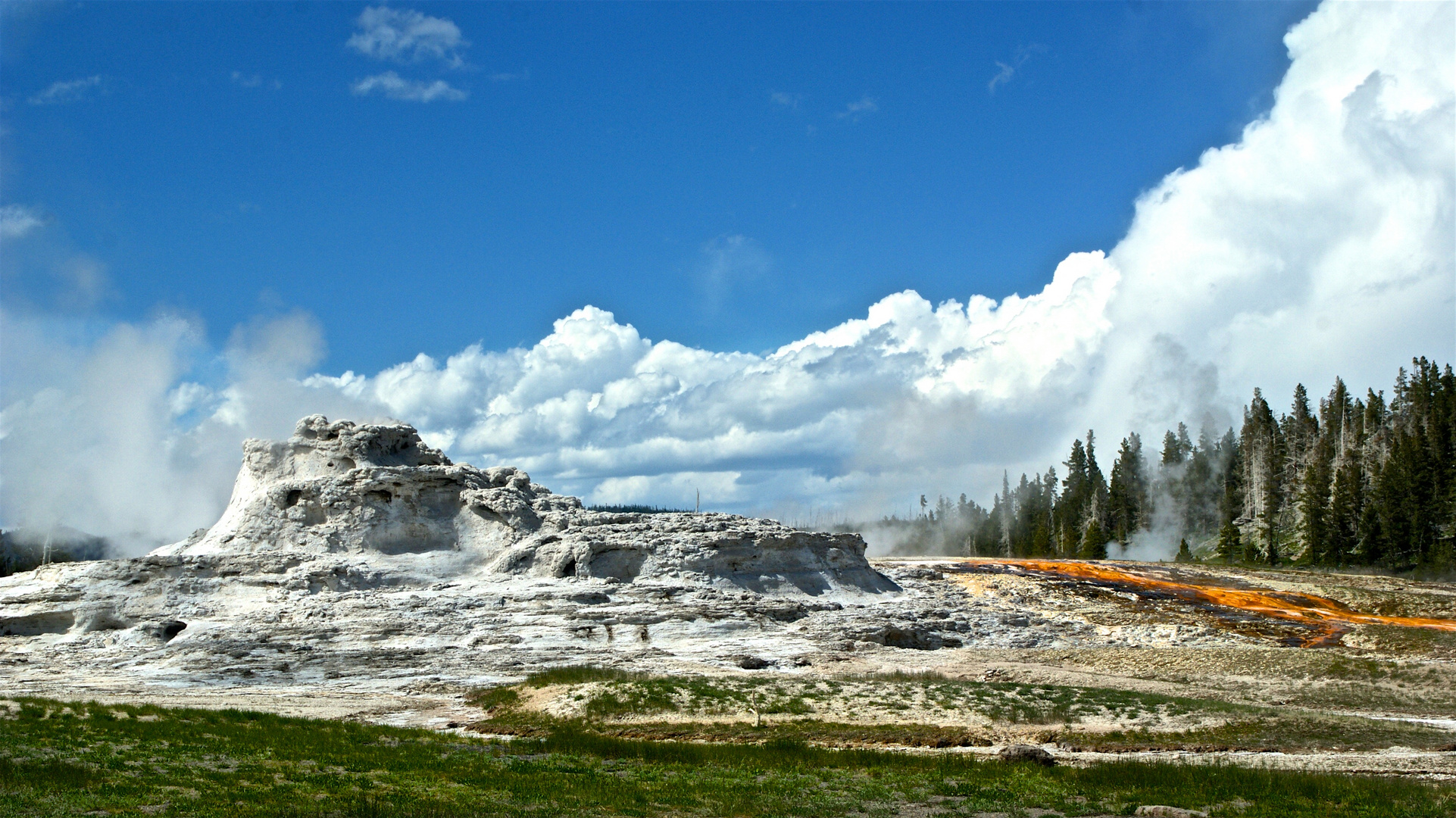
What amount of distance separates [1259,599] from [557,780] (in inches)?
1818

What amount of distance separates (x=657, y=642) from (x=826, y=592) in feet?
31.7

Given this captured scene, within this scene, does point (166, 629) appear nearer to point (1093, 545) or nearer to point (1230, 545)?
point (1093, 545)

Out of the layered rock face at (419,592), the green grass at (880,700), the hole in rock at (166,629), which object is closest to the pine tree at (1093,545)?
the layered rock face at (419,592)

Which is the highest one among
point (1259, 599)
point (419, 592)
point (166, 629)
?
point (419, 592)

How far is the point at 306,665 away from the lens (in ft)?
124

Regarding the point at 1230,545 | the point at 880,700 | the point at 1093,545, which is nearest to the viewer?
the point at 880,700

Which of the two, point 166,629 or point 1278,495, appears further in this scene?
point 1278,495

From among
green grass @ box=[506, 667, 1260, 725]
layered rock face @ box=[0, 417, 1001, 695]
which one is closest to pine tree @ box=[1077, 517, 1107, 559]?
layered rock face @ box=[0, 417, 1001, 695]

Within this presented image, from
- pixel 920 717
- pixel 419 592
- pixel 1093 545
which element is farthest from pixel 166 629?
pixel 1093 545

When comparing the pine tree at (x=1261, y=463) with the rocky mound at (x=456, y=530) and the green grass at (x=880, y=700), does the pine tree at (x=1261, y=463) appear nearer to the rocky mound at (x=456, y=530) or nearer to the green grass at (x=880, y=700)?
the rocky mound at (x=456, y=530)

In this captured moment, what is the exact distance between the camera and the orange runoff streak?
50.7 m

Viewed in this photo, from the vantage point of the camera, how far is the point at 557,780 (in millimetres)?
20625

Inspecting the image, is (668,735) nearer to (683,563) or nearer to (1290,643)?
(683,563)

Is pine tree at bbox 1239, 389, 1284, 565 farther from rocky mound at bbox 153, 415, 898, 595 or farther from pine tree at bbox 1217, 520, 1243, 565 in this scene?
rocky mound at bbox 153, 415, 898, 595
